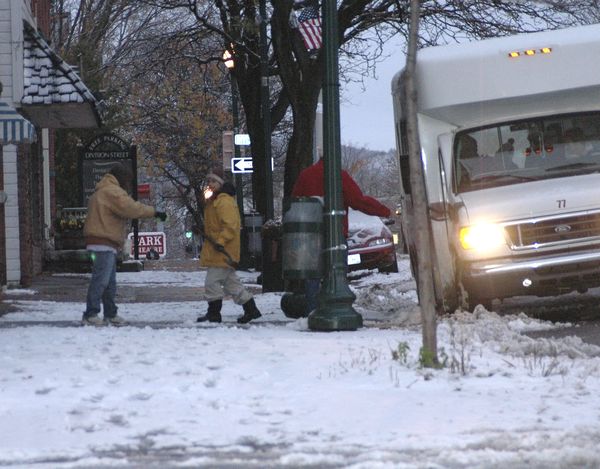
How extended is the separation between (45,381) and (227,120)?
45.7m

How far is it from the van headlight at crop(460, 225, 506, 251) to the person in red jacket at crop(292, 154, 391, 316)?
100 cm

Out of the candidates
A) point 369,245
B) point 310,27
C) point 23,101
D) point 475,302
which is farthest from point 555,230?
point 369,245

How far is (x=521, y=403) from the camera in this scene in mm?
7750

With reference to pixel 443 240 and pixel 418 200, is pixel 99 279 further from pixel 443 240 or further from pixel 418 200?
pixel 418 200

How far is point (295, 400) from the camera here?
7.98 meters

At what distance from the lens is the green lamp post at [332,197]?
12648mm

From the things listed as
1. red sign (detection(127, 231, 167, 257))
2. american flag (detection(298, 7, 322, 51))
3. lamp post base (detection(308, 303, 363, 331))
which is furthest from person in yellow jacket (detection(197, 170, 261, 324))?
red sign (detection(127, 231, 167, 257))

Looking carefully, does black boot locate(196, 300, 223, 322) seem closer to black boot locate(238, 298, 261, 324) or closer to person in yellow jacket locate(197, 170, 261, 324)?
person in yellow jacket locate(197, 170, 261, 324)

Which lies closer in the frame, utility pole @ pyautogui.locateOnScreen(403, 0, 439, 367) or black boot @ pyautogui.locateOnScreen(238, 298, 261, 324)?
utility pole @ pyautogui.locateOnScreen(403, 0, 439, 367)

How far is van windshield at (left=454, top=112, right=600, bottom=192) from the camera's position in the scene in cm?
1381

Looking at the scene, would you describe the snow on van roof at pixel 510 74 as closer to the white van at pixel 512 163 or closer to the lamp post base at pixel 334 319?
the white van at pixel 512 163

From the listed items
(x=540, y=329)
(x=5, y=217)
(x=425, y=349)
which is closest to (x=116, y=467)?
(x=425, y=349)

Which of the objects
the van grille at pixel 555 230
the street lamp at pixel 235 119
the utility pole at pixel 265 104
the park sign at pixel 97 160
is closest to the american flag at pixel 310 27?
the utility pole at pixel 265 104

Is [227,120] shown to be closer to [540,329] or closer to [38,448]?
[540,329]
